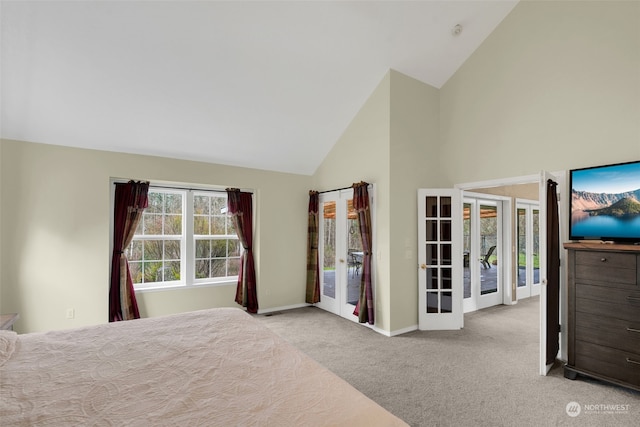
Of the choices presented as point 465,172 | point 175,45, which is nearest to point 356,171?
point 465,172

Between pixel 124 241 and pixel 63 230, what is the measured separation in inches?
25.5

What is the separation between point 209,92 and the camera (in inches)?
139

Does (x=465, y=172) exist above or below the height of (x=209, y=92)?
below

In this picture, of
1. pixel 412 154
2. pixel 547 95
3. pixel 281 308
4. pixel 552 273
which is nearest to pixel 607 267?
pixel 552 273

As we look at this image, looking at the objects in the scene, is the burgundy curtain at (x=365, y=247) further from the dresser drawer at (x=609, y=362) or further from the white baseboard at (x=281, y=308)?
the dresser drawer at (x=609, y=362)

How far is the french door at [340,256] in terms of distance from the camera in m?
4.68

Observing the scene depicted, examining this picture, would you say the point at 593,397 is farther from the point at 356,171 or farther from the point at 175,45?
the point at 175,45

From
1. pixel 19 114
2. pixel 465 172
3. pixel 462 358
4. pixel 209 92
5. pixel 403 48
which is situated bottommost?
pixel 462 358

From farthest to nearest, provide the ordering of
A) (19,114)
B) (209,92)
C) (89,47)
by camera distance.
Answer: (209,92) → (19,114) → (89,47)

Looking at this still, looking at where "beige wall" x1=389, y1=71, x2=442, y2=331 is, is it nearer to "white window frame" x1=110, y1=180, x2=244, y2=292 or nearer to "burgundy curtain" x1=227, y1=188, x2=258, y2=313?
"burgundy curtain" x1=227, y1=188, x2=258, y2=313

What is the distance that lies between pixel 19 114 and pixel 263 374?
390 cm

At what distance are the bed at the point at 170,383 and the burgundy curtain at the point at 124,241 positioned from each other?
2.06m

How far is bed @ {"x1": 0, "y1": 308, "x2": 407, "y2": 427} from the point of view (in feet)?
3.76

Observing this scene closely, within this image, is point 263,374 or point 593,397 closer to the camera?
point 263,374
